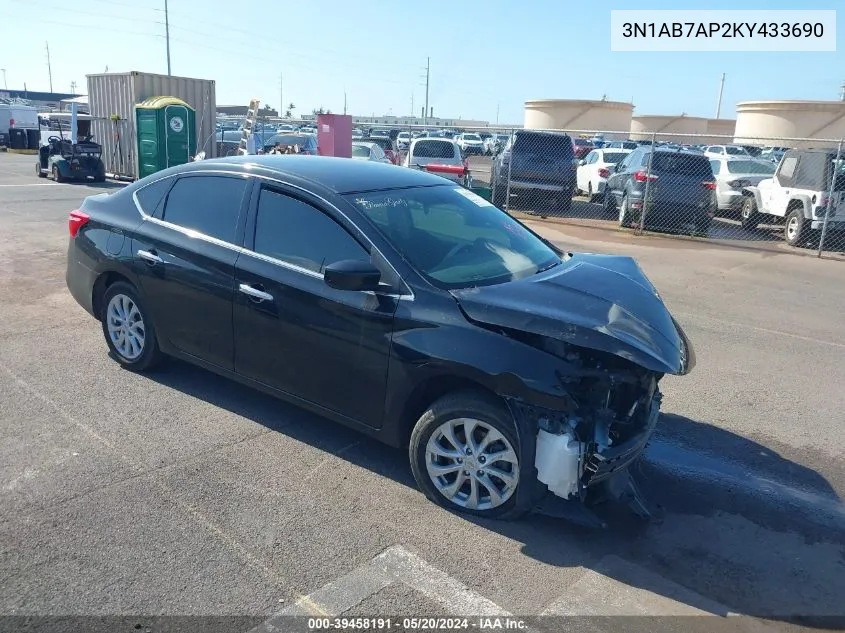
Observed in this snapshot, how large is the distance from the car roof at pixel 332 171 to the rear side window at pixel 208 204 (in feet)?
0.36

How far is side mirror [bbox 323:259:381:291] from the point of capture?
3.67 m

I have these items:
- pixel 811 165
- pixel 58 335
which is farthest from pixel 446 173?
pixel 58 335

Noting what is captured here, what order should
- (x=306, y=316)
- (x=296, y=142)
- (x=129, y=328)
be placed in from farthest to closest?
(x=296, y=142), (x=129, y=328), (x=306, y=316)

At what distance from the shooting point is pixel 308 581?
3.09m

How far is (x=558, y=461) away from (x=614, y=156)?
17.4m

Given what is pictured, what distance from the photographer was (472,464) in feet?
11.8

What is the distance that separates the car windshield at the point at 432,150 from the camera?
60.0 ft

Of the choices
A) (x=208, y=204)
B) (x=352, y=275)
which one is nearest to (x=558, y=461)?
(x=352, y=275)

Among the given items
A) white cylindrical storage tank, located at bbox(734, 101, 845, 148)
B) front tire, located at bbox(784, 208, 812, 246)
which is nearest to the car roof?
front tire, located at bbox(784, 208, 812, 246)

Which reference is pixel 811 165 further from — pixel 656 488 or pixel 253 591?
pixel 253 591

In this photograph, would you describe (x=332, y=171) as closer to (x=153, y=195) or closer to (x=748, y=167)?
(x=153, y=195)

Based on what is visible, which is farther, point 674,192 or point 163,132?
point 163,132

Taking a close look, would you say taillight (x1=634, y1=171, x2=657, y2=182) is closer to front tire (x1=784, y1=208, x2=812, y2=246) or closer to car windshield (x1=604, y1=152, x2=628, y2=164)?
front tire (x1=784, y1=208, x2=812, y2=246)

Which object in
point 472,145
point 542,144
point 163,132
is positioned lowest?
point 163,132
